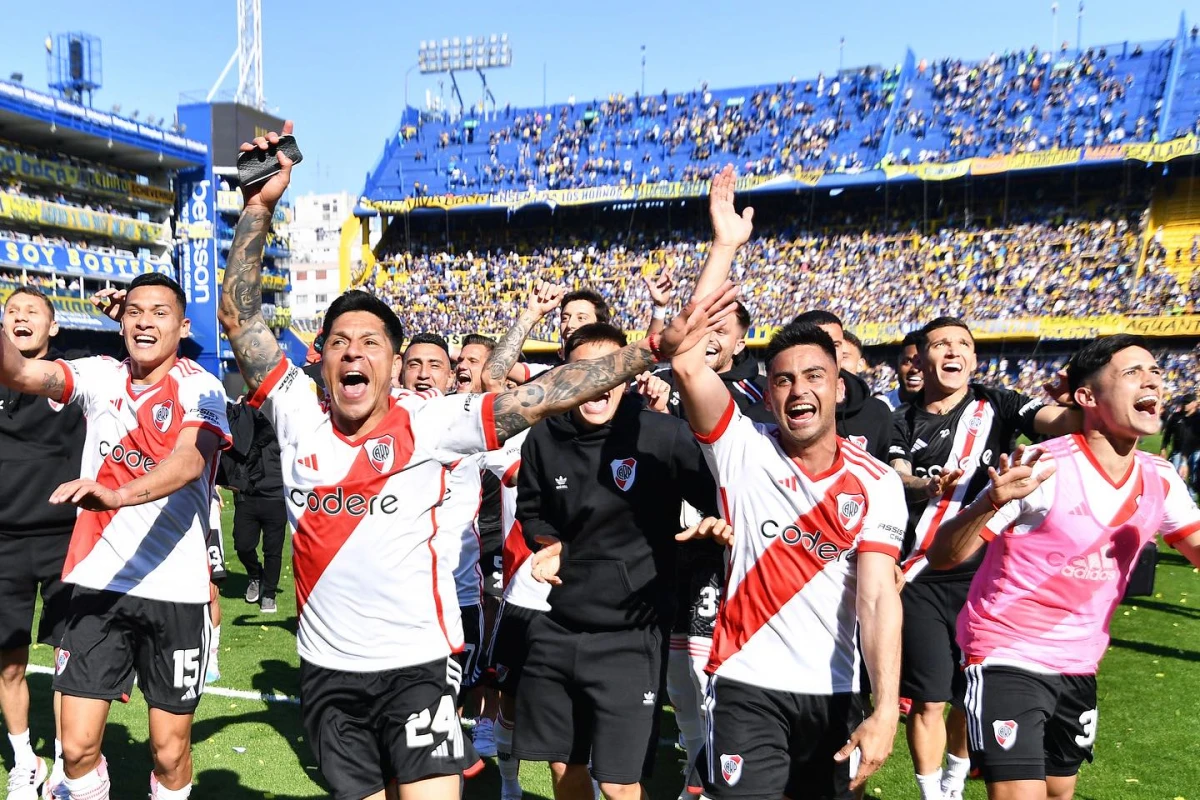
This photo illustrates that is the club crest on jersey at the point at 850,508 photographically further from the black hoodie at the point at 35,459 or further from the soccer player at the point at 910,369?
the black hoodie at the point at 35,459

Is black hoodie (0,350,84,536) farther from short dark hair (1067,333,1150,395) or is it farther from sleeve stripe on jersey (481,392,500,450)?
short dark hair (1067,333,1150,395)

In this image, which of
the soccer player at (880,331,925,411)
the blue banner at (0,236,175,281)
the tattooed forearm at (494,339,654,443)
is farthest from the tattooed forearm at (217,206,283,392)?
the blue banner at (0,236,175,281)

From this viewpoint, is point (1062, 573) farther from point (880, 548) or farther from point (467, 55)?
point (467, 55)

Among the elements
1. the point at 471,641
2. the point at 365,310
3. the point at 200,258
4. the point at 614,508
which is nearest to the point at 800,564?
the point at 614,508

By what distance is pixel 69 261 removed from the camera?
38500 mm

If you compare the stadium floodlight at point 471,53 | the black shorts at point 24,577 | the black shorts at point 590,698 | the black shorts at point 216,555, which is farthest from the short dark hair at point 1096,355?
the stadium floodlight at point 471,53

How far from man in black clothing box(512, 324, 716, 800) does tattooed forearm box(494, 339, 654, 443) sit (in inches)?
27.6

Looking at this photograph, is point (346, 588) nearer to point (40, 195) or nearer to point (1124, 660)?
point (1124, 660)

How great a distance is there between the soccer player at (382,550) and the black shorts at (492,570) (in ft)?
9.78

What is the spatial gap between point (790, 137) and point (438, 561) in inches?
1598

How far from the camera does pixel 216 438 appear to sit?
4590 mm

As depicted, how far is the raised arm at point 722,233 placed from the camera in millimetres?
3673

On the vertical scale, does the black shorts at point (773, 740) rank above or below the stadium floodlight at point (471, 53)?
below

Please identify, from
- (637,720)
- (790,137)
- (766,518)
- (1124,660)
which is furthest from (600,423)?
(790,137)
